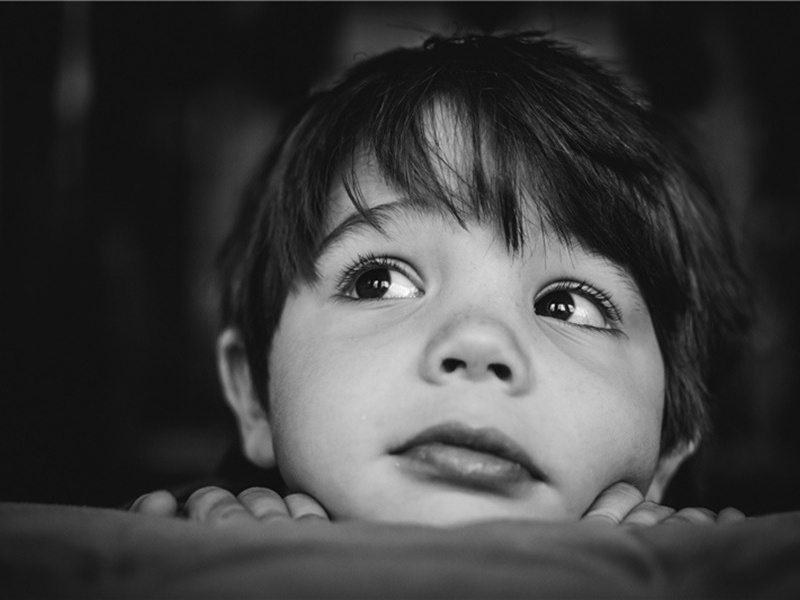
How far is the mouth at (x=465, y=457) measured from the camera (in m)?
0.56

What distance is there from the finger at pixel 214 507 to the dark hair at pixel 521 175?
0.21 meters

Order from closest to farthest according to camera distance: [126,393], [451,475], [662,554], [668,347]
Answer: [662,554] → [451,475] → [668,347] → [126,393]

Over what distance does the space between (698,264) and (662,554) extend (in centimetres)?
52

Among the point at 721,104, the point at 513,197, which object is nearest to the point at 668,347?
the point at 513,197

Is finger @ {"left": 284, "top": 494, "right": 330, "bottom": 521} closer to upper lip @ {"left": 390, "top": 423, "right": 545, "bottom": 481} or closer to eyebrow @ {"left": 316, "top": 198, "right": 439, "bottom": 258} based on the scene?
upper lip @ {"left": 390, "top": 423, "right": 545, "bottom": 481}

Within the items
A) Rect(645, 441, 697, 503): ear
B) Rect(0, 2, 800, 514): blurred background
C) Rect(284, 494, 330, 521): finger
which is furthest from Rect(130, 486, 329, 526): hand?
Rect(0, 2, 800, 514): blurred background

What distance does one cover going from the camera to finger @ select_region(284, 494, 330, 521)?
1.91ft

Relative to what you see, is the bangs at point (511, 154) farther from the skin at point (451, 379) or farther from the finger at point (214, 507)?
the finger at point (214, 507)

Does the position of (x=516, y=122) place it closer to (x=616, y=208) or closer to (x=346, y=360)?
(x=616, y=208)

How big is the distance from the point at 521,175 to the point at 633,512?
0.98 ft

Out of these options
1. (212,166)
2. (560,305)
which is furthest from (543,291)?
(212,166)

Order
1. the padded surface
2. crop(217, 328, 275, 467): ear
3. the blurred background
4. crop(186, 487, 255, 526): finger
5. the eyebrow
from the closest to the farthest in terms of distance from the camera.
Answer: the padded surface, crop(186, 487, 255, 526): finger, the eyebrow, crop(217, 328, 275, 467): ear, the blurred background

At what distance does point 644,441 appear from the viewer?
0.67 metres

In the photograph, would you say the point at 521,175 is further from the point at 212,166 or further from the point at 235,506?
the point at 212,166
